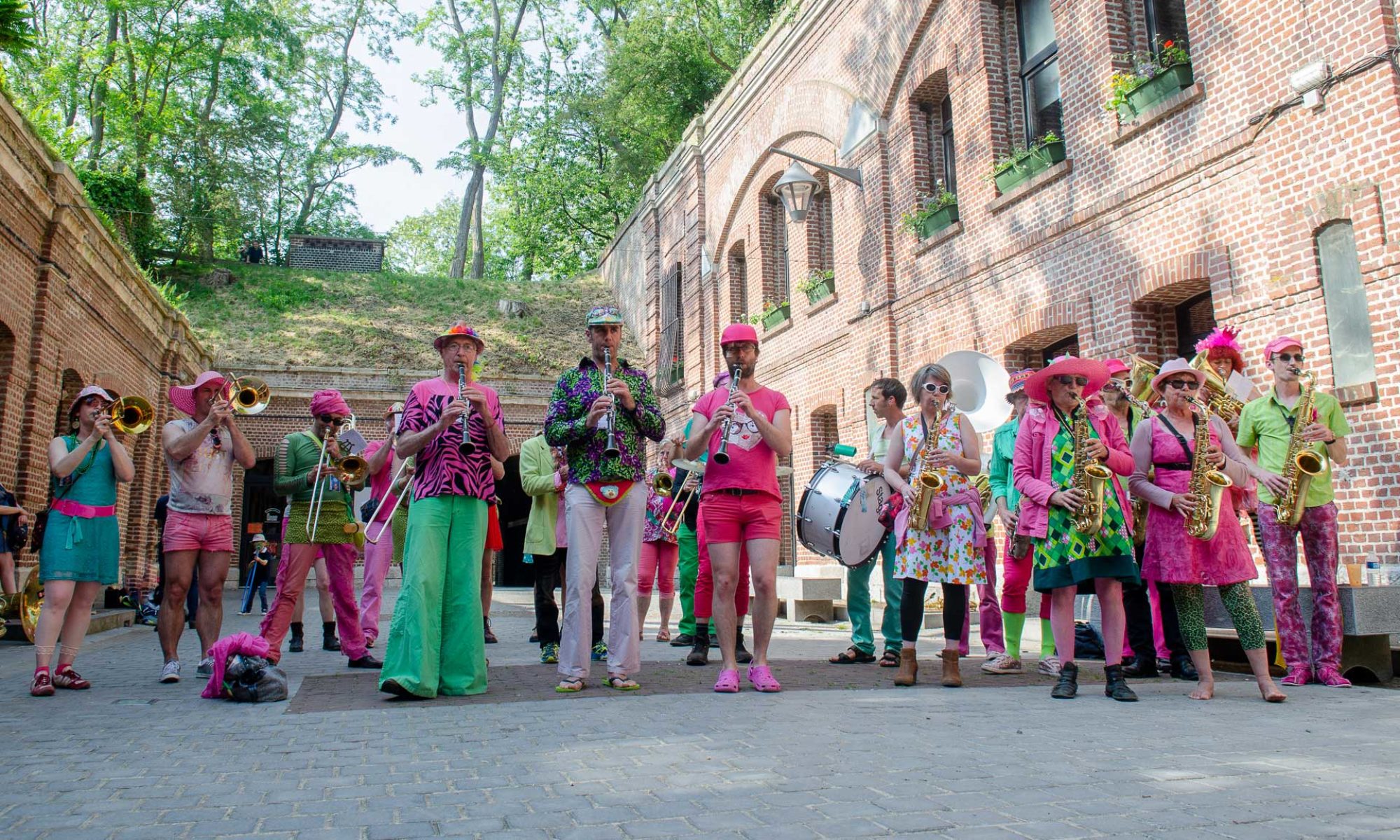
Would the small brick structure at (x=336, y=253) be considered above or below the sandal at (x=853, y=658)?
above

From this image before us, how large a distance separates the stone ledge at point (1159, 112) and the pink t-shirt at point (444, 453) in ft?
24.1

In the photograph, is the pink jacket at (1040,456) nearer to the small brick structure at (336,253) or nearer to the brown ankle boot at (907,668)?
the brown ankle boot at (907,668)

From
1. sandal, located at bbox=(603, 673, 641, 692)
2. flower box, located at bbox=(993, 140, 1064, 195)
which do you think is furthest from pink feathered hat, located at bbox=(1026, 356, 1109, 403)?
flower box, located at bbox=(993, 140, 1064, 195)

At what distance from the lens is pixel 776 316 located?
59.3ft

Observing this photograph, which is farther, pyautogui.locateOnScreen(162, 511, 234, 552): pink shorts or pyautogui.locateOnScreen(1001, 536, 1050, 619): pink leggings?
pyautogui.locateOnScreen(1001, 536, 1050, 619): pink leggings

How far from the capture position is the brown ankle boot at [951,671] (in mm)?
5809

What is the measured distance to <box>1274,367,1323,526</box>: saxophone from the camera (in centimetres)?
585

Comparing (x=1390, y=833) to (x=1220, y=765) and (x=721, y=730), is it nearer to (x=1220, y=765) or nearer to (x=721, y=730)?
(x=1220, y=765)

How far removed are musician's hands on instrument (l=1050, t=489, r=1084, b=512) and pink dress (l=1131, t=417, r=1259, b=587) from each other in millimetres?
616

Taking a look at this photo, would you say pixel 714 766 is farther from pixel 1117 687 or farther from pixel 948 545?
pixel 948 545

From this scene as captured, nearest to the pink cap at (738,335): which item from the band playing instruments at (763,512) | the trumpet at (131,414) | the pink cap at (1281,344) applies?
the band playing instruments at (763,512)

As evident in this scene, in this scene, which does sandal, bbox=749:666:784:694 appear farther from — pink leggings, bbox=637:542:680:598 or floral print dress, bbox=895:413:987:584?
pink leggings, bbox=637:542:680:598

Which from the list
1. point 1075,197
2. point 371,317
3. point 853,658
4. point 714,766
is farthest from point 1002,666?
point 371,317

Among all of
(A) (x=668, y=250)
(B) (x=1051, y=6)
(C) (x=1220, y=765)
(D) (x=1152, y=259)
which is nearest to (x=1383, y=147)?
(D) (x=1152, y=259)
